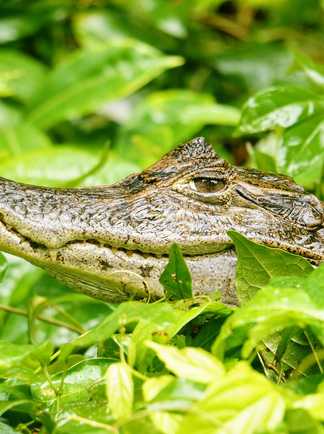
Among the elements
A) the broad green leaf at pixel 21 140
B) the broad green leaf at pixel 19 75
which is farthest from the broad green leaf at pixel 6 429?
the broad green leaf at pixel 19 75

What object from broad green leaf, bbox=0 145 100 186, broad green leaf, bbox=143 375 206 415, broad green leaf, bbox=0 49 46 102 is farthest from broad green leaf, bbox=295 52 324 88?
broad green leaf, bbox=0 49 46 102

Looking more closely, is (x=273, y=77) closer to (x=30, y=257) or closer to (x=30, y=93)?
(x=30, y=93)

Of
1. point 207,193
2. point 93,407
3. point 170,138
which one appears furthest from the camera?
point 170,138

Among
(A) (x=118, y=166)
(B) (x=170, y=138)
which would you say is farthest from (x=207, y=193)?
(B) (x=170, y=138)

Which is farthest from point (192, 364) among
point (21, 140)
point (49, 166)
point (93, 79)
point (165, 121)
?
point (93, 79)

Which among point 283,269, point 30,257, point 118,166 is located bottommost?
point 118,166

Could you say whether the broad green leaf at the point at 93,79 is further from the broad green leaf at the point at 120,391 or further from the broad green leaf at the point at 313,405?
the broad green leaf at the point at 313,405
